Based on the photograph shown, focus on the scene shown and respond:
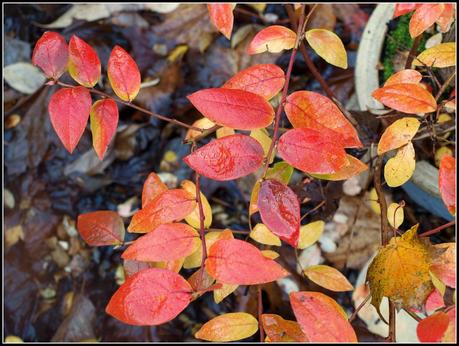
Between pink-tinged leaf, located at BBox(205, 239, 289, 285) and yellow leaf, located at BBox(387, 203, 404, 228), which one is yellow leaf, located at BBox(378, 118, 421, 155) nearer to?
yellow leaf, located at BBox(387, 203, 404, 228)

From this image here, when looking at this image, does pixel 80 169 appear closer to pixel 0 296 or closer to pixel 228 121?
pixel 0 296

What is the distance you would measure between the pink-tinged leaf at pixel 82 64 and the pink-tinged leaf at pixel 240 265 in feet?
0.87

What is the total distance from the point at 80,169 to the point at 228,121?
92 cm

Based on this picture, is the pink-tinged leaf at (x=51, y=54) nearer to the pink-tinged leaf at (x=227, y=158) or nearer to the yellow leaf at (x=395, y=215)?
the pink-tinged leaf at (x=227, y=158)

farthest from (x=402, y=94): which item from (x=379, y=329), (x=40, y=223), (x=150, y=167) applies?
(x=40, y=223)

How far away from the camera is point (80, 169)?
143 cm

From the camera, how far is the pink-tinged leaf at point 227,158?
580 mm

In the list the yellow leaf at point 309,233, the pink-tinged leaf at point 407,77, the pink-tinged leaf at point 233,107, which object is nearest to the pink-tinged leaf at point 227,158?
the pink-tinged leaf at point 233,107

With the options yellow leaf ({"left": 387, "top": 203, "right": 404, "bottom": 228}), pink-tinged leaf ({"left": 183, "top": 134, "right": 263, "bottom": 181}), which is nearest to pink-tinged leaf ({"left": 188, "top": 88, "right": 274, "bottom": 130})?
pink-tinged leaf ({"left": 183, "top": 134, "right": 263, "bottom": 181})

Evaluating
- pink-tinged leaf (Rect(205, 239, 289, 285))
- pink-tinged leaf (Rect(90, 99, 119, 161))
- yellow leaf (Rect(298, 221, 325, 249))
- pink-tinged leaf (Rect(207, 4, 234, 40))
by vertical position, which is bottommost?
yellow leaf (Rect(298, 221, 325, 249))

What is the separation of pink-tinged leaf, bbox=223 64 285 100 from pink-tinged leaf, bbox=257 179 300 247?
0.13 meters

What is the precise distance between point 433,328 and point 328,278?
0.81ft

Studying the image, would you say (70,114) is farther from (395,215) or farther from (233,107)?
(395,215)

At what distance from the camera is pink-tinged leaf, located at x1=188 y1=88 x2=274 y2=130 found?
59 cm
